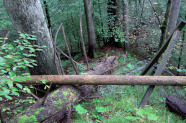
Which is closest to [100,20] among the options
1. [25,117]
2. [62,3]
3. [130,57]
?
[62,3]

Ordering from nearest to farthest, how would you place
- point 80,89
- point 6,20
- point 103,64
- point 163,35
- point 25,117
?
point 25,117
point 80,89
point 103,64
point 163,35
point 6,20

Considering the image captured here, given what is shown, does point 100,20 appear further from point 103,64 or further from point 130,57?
point 103,64

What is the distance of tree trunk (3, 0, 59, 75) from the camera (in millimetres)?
3025

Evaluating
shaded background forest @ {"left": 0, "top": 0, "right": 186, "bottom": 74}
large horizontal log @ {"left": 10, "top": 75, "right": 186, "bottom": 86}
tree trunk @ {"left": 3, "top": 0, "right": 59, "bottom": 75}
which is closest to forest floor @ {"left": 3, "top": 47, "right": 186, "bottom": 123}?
large horizontal log @ {"left": 10, "top": 75, "right": 186, "bottom": 86}

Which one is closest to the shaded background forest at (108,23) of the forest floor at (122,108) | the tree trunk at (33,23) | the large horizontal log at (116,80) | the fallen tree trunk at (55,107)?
the forest floor at (122,108)

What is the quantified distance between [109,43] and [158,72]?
7284 mm

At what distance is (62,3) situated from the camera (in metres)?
8.68

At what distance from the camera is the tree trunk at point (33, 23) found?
9.93ft

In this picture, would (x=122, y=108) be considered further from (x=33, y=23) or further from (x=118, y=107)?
(x=33, y=23)

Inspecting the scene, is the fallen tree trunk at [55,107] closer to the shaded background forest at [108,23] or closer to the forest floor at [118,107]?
the forest floor at [118,107]

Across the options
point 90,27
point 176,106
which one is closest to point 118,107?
point 176,106

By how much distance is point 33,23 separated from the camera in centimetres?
317

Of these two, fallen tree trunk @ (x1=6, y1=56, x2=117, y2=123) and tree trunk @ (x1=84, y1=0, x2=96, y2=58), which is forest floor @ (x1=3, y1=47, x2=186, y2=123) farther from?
tree trunk @ (x1=84, y1=0, x2=96, y2=58)

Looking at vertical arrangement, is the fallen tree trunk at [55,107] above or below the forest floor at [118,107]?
above
